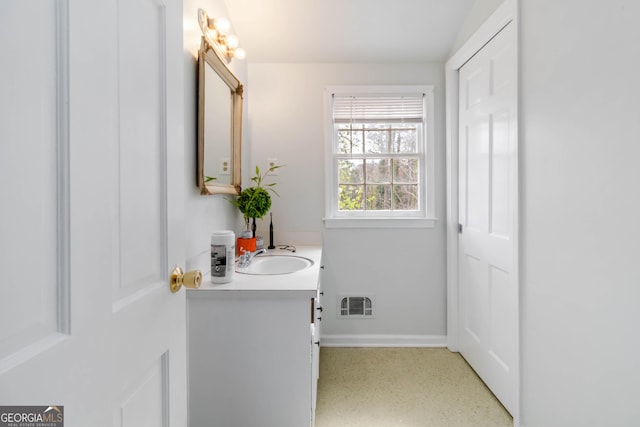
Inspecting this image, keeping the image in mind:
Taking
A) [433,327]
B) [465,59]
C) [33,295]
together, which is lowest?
[433,327]

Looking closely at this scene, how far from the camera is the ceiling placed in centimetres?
205

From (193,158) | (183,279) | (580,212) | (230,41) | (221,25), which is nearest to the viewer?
(183,279)

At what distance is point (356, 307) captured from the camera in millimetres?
2545

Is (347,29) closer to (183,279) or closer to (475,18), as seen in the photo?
(475,18)

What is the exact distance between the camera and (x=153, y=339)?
70cm

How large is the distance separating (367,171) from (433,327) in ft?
4.45

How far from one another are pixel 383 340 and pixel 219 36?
2387mm

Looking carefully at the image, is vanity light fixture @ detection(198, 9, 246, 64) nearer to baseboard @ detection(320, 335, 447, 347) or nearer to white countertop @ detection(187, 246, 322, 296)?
white countertop @ detection(187, 246, 322, 296)

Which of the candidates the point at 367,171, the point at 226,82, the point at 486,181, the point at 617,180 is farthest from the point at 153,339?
the point at 367,171

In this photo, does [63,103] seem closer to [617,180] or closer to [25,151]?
[25,151]

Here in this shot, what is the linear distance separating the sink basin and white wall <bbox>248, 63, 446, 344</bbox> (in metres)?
0.48

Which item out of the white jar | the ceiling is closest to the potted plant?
the white jar

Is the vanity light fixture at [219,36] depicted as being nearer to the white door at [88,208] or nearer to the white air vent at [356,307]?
the white door at [88,208]

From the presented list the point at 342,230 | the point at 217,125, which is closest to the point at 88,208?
the point at 217,125
